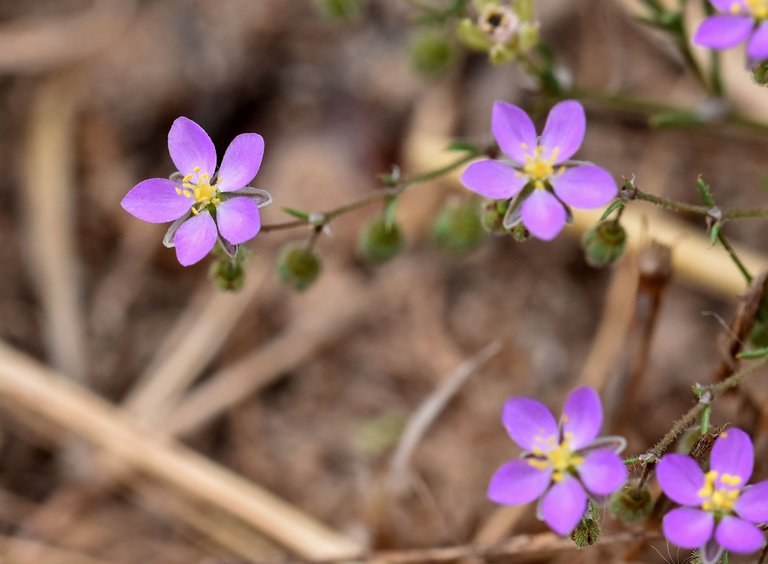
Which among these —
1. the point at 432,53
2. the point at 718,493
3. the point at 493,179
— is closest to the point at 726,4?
the point at 493,179

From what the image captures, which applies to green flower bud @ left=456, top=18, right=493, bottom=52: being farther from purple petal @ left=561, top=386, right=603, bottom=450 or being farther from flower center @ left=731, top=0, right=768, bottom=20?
purple petal @ left=561, top=386, right=603, bottom=450

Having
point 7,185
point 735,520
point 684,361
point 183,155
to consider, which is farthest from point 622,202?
point 7,185

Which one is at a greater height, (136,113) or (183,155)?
(136,113)

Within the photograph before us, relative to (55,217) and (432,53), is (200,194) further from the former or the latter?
(55,217)

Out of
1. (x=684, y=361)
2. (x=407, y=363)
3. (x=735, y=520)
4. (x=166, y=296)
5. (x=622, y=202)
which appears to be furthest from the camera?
(x=166, y=296)

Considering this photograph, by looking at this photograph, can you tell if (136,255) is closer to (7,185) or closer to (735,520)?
(7,185)

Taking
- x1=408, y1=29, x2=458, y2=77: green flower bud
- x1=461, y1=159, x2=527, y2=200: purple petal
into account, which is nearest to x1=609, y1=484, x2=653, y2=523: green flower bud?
x1=461, y1=159, x2=527, y2=200: purple petal
